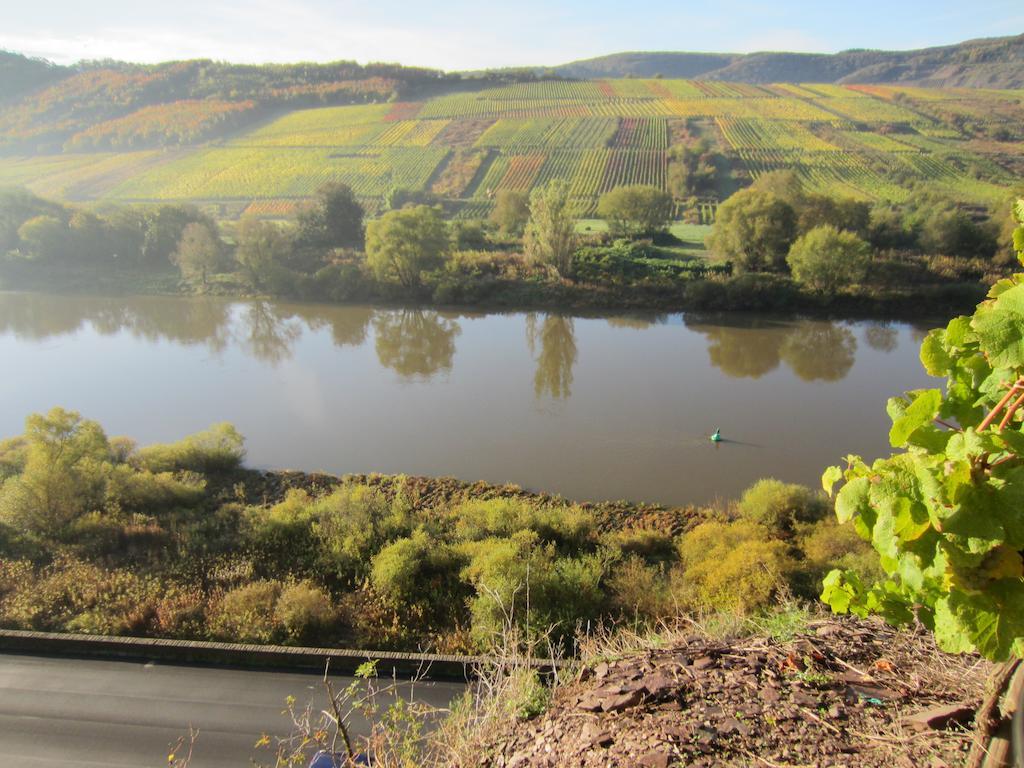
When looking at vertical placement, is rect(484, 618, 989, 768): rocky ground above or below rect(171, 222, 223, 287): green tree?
below

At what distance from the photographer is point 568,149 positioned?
5441 cm

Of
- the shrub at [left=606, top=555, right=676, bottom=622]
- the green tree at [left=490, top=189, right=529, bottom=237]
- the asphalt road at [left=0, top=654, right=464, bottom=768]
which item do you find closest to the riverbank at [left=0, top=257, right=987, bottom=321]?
the green tree at [left=490, top=189, right=529, bottom=237]

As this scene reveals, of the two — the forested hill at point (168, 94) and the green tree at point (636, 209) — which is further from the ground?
the forested hill at point (168, 94)

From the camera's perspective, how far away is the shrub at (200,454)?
1369 centimetres

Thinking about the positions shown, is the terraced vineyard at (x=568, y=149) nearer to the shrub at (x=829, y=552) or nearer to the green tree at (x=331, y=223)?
the green tree at (x=331, y=223)

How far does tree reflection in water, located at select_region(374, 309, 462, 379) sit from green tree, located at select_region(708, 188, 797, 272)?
43.0 feet

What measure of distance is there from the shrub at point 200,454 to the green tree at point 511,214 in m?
24.8

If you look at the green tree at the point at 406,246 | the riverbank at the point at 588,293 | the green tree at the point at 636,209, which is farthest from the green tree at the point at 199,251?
the green tree at the point at 636,209

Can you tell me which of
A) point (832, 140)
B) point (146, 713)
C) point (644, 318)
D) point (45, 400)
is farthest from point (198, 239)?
point (832, 140)

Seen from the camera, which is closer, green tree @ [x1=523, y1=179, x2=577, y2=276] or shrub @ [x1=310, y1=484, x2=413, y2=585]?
shrub @ [x1=310, y1=484, x2=413, y2=585]

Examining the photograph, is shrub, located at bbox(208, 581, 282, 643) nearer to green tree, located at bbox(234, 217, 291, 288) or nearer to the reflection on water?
the reflection on water

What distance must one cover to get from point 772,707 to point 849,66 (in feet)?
495

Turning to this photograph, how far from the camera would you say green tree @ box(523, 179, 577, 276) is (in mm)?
27750

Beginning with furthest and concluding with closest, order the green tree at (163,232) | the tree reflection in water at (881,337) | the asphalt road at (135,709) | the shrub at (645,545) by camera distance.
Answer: the green tree at (163,232) → the tree reflection in water at (881,337) → the shrub at (645,545) → the asphalt road at (135,709)
